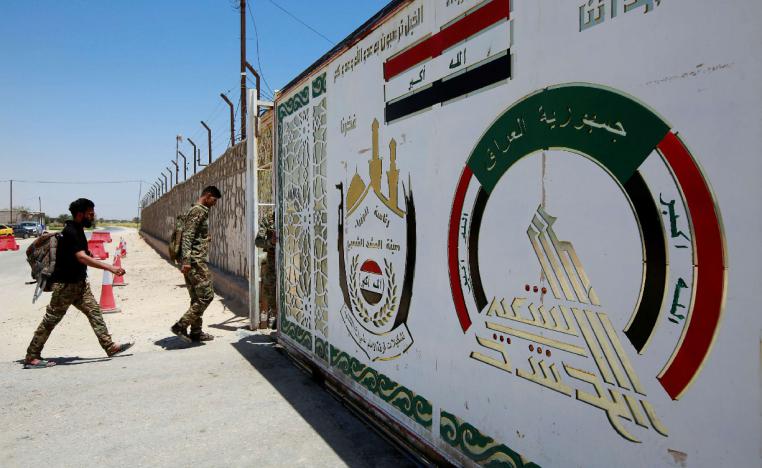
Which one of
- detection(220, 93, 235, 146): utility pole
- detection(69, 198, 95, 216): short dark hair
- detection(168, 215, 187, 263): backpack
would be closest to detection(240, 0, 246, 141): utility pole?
detection(220, 93, 235, 146): utility pole

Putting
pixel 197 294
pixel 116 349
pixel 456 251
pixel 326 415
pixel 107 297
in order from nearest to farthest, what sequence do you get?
pixel 456 251 < pixel 326 415 < pixel 116 349 < pixel 197 294 < pixel 107 297

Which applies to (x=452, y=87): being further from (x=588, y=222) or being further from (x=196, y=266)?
(x=196, y=266)

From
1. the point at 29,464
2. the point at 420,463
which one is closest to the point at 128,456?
the point at 29,464

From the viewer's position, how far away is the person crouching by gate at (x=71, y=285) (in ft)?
15.5

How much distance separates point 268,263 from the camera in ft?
19.8

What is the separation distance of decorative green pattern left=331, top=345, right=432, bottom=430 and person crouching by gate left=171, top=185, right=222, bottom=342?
2.34m

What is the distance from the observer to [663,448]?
156 centimetres

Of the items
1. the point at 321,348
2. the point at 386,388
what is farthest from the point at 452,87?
the point at 321,348

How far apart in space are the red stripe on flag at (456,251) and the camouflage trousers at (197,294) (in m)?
3.84

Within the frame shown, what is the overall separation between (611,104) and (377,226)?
180 cm

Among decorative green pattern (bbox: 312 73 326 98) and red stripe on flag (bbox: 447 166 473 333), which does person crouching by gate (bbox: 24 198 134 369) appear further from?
red stripe on flag (bbox: 447 166 473 333)

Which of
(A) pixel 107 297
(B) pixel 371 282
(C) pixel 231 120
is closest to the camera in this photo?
(B) pixel 371 282

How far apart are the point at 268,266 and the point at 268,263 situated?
38 millimetres

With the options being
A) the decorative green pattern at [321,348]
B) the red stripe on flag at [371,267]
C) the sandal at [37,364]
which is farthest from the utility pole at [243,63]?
the red stripe on flag at [371,267]
